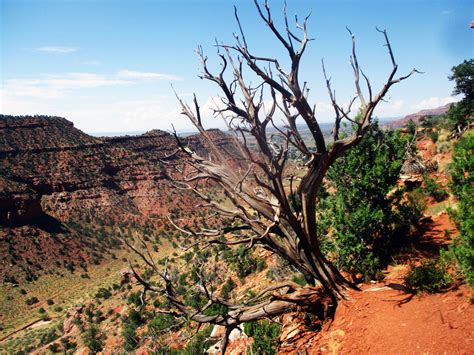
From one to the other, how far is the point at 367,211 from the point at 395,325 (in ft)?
9.83

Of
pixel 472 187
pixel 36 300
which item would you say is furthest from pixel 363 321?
pixel 36 300

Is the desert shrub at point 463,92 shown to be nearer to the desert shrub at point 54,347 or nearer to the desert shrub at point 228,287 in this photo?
the desert shrub at point 228,287

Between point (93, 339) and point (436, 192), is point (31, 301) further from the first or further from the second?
point (436, 192)

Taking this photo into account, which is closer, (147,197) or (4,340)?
(4,340)

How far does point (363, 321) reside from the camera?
6.18 metres

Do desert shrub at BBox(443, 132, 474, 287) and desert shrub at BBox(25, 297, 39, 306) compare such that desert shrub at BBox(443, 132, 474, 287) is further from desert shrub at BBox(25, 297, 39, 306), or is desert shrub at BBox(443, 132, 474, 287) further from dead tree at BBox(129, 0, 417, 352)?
desert shrub at BBox(25, 297, 39, 306)

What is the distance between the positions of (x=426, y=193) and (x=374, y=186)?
608 cm

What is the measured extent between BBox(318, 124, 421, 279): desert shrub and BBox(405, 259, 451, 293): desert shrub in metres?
1.07

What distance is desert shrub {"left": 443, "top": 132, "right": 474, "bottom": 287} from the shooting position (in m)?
5.50

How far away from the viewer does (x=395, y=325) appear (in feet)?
19.0

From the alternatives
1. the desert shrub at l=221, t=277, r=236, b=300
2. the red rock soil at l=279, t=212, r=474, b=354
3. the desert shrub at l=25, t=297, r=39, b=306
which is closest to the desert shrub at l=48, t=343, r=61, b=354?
the desert shrub at l=221, t=277, r=236, b=300

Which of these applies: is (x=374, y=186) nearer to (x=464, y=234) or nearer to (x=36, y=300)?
(x=464, y=234)

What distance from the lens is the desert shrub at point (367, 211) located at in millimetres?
8188

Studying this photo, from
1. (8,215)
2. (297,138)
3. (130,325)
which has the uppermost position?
(297,138)
